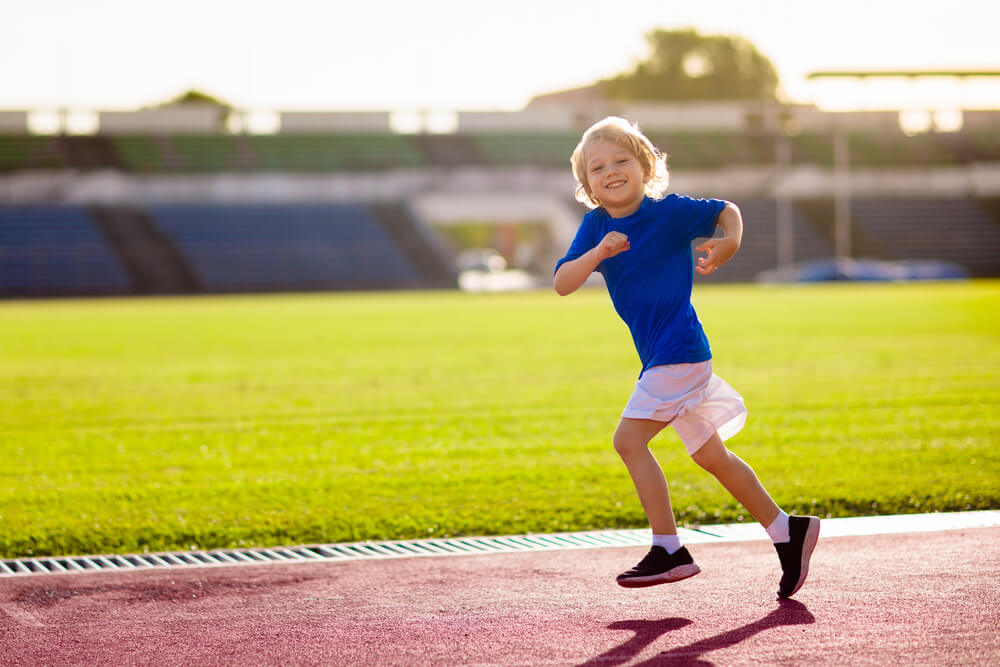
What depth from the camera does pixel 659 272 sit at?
462cm

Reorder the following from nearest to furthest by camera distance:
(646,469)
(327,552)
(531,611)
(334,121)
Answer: (531,611) → (646,469) → (327,552) → (334,121)

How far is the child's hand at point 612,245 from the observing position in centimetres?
452

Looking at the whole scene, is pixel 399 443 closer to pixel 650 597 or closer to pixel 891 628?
pixel 650 597

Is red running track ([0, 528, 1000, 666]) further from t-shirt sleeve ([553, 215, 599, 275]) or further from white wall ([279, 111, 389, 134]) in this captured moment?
white wall ([279, 111, 389, 134])

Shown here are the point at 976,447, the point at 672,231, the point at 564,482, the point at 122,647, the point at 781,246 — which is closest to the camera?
the point at 122,647

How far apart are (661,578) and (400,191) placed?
5584cm

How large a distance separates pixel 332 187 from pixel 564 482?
52.7 metres

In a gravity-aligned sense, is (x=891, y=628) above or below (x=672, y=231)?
below

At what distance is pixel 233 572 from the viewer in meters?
5.17

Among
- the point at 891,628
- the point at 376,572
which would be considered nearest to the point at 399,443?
the point at 376,572

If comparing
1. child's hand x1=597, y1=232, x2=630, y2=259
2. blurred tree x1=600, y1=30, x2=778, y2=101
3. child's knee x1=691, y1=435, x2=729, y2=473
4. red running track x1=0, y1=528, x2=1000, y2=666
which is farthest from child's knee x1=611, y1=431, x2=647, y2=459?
blurred tree x1=600, y1=30, x2=778, y2=101

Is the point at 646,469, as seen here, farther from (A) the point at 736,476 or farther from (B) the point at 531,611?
(B) the point at 531,611

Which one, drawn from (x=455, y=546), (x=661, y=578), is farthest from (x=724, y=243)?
(x=455, y=546)

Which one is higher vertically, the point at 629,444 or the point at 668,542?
the point at 629,444
